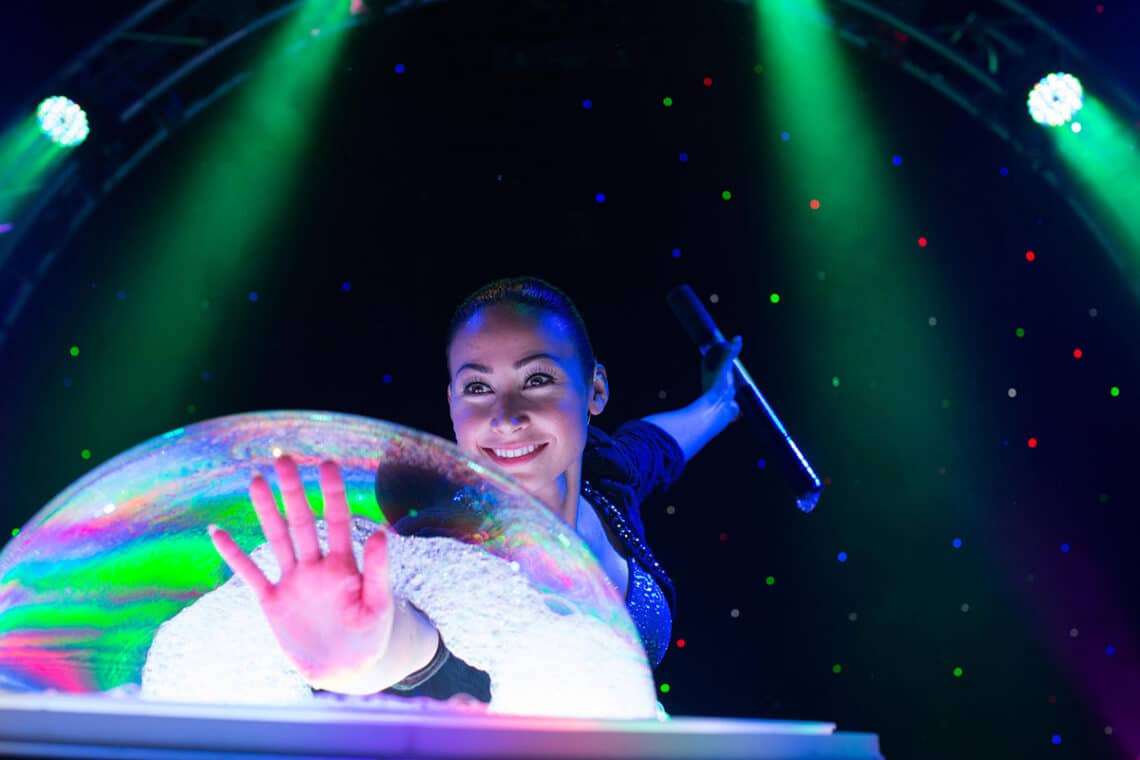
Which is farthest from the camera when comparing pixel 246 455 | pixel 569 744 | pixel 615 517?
pixel 615 517

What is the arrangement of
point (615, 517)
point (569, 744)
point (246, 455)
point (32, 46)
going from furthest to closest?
1. point (32, 46)
2. point (615, 517)
3. point (246, 455)
4. point (569, 744)

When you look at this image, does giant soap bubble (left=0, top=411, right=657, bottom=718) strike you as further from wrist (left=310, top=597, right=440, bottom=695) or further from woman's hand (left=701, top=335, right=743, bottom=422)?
woman's hand (left=701, top=335, right=743, bottom=422)

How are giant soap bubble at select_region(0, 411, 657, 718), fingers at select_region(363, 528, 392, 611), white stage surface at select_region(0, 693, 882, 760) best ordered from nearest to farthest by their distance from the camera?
white stage surface at select_region(0, 693, 882, 760) → fingers at select_region(363, 528, 392, 611) → giant soap bubble at select_region(0, 411, 657, 718)

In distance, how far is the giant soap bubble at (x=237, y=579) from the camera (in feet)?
3.06

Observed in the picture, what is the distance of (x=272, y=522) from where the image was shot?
0.86 metres

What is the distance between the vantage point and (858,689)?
2.99 metres

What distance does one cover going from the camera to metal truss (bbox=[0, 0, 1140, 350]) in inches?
116

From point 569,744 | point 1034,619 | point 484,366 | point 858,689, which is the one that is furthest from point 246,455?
point 1034,619

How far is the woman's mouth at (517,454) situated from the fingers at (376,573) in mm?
1075

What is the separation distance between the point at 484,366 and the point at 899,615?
77.0 inches

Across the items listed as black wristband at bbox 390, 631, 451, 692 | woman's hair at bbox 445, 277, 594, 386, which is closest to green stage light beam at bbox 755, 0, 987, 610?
woman's hair at bbox 445, 277, 594, 386

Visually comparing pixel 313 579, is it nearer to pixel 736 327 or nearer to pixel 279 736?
pixel 279 736

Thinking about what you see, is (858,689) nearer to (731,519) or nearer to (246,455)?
(731,519)

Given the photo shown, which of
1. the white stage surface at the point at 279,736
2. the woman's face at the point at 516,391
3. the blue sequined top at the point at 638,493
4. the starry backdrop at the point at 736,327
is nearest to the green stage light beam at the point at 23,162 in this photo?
the starry backdrop at the point at 736,327
